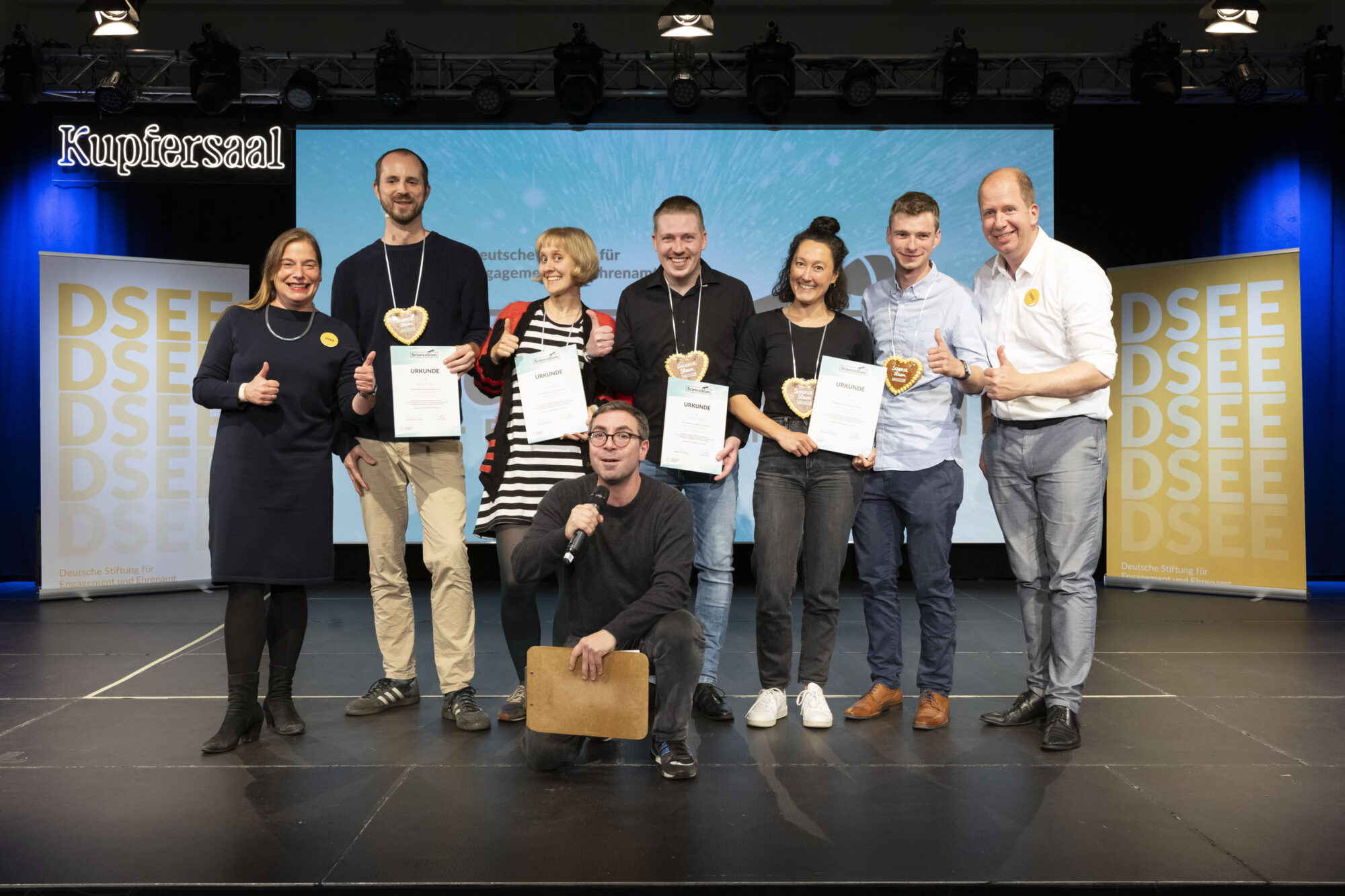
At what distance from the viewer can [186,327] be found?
6.20 metres

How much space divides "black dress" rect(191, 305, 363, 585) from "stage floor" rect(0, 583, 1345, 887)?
1.88ft

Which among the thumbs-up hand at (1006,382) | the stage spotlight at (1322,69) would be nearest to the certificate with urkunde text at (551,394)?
the thumbs-up hand at (1006,382)

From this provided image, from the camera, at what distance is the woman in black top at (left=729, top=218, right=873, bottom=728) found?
3.03 meters

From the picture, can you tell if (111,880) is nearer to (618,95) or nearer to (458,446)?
(458,446)

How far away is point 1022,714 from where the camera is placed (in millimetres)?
3125

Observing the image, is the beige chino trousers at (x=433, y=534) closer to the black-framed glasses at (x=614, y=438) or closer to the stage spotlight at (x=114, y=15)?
the black-framed glasses at (x=614, y=438)

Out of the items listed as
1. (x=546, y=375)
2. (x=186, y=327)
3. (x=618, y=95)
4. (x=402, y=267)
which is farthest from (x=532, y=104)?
(x=546, y=375)

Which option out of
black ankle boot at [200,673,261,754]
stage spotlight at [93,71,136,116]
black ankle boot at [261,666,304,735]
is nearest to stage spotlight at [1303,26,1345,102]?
black ankle boot at [261,666,304,735]

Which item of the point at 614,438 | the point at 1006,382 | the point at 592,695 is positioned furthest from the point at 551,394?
the point at 1006,382

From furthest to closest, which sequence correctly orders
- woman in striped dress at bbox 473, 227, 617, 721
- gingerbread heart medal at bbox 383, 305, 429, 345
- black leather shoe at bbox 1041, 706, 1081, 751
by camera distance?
1. gingerbread heart medal at bbox 383, 305, 429, 345
2. woman in striped dress at bbox 473, 227, 617, 721
3. black leather shoe at bbox 1041, 706, 1081, 751

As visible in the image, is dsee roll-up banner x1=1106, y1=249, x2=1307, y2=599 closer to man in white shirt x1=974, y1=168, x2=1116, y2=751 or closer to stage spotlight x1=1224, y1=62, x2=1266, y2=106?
stage spotlight x1=1224, y1=62, x2=1266, y2=106

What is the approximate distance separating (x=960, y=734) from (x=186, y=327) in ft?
17.7

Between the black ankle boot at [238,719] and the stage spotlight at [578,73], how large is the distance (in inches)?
174

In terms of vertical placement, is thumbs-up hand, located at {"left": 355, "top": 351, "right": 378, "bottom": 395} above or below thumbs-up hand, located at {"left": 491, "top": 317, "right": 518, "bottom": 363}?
below
